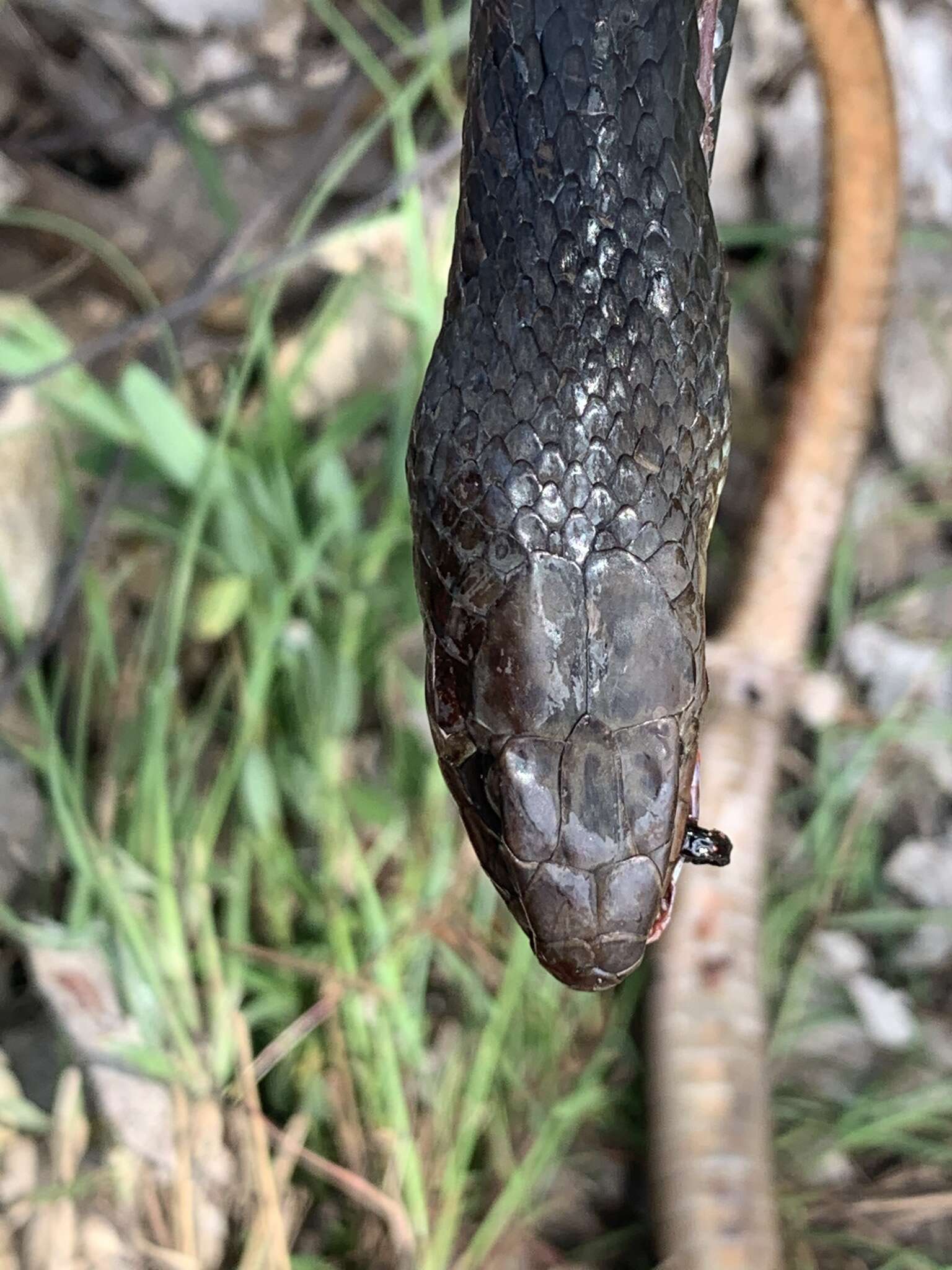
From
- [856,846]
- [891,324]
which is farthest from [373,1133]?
[891,324]

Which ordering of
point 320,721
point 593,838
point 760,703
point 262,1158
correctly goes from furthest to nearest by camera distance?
point 760,703 → point 320,721 → point 262,1158 → point 593,838

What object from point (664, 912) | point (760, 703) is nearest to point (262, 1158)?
point (664, 912)

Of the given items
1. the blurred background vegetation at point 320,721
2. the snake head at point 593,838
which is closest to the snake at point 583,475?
the snake head at point 593,838

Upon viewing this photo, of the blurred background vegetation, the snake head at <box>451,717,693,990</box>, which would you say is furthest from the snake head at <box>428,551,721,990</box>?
the blurred background vegetation

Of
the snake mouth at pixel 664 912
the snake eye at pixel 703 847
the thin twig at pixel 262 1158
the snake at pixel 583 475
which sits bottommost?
the thin twig at pixel 262 1158

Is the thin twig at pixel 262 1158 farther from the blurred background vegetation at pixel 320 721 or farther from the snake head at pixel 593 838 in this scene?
the snake head at pixel 593 838

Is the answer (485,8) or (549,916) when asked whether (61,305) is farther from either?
(549,916)

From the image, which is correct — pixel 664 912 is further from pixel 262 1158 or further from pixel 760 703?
pixel 760 703
